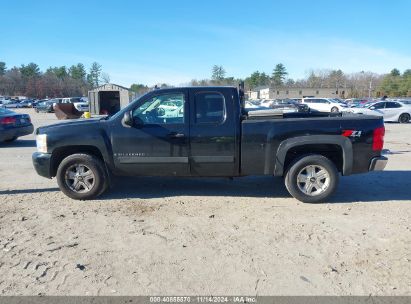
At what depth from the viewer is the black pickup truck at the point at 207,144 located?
552 centimetres

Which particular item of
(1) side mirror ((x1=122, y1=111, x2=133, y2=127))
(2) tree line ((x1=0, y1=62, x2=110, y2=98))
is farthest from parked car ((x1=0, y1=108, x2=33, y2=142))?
(2) tree line ((x1=0, y1=62, x2=110, y2=98))

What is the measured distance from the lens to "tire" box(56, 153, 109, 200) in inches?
225

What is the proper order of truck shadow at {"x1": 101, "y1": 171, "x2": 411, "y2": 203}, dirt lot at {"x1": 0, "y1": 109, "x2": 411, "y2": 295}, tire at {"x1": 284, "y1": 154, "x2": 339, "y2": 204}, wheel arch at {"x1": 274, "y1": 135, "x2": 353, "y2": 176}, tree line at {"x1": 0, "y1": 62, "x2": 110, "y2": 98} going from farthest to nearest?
tree line at {"x1": 0, "y1": 62, "x2": 110, "y2": 98} < truck shadow at {"x1": 101, "y1": 171, "x2": 411, "y2": 203} < tire at {"x1": 284, "y1": 154, "x2": 339, "y2": 204} < wheel arch at {"x1": 274, "y1": 135, "x2": 353, "y2": 176} < dirt lot at {"x1": 0, "y1": 109, "x2": 411, "y2": 295}

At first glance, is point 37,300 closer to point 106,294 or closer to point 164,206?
point 106,294

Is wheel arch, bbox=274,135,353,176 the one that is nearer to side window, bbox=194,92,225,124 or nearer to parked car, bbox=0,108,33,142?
side window, bbox=194,92,225,124

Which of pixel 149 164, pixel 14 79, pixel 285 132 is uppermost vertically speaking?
pixel 14 79

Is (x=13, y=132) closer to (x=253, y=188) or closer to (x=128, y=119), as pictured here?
(x=128, y=119)

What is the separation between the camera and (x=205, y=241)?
13.8 feet

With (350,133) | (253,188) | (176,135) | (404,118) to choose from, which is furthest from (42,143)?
(404,118)

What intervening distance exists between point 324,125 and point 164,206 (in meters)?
2.73

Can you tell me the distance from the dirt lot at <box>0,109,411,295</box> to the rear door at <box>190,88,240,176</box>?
613 millimetres

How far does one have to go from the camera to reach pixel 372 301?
3006 millimetres

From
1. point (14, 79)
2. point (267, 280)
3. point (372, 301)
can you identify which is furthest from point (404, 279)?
point (14, 79)

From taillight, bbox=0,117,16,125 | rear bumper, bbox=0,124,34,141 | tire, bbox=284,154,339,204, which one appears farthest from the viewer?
taillight, bbox=0,117,16,125
